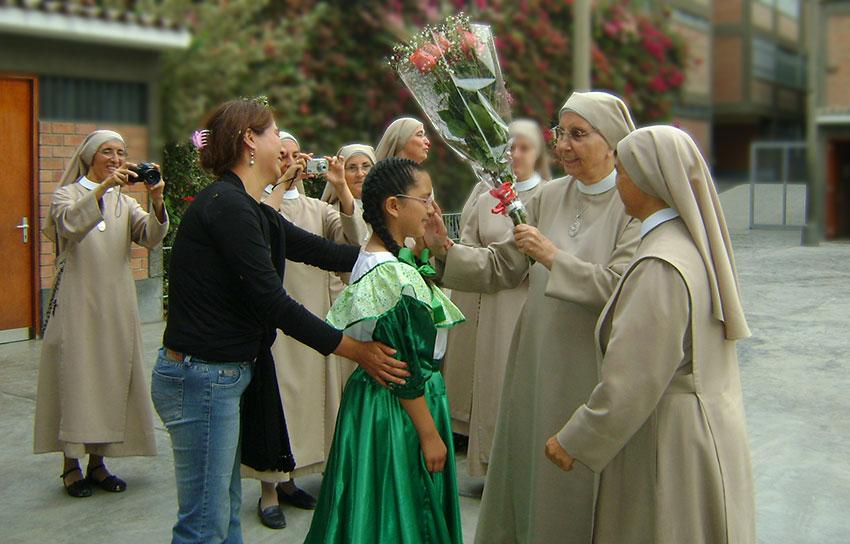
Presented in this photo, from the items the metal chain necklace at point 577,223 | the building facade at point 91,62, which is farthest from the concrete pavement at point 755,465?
the building facade at point 91,62

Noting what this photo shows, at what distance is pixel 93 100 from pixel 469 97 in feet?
7.13

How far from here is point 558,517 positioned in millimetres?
3119

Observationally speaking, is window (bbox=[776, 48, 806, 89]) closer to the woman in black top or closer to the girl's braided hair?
the girl's braided hair

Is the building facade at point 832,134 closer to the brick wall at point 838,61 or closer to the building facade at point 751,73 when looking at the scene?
the brick wall at point 838,61

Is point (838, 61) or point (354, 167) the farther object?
point (838, 61)

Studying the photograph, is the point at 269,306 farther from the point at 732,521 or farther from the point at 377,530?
the point at 732,521

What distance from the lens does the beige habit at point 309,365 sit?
4254mm

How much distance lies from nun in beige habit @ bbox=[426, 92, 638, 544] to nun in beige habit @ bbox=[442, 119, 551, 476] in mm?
1034

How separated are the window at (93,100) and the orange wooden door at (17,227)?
7316 mm

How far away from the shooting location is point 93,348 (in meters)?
4.49

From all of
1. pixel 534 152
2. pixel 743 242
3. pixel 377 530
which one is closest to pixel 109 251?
pixel 534 152

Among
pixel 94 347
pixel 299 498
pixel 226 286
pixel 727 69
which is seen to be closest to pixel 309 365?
pixel 299 498

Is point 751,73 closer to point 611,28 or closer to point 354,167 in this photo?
point 354,167

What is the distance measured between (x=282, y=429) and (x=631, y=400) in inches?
44.3
